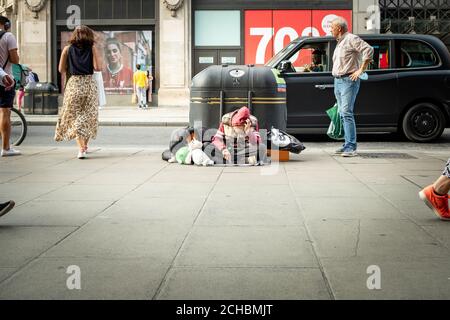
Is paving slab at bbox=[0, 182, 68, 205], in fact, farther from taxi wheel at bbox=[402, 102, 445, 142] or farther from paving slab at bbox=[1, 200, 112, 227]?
taxi wheel at bbox=[402, 102, 445, 142]

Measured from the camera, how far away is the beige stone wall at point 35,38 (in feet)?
89.7

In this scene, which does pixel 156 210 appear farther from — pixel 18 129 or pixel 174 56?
pixel 174 56

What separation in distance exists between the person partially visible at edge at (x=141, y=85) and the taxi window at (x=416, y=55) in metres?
14.5

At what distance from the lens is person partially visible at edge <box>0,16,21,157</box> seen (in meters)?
9.33

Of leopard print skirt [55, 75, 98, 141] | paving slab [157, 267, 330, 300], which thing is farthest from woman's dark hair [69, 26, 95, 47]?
paving slab [157, 267, 330, 300]

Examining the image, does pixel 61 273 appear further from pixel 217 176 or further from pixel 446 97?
pixel 446 97

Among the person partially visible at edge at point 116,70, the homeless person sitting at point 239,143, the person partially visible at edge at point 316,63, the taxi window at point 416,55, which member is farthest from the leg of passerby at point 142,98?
the homeless person sitting at point 239,143

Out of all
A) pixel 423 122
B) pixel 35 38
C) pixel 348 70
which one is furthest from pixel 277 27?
pixel 348 70

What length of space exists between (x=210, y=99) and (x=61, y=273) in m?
5.99

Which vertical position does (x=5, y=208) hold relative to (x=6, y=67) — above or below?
below

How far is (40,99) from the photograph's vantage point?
2167 cm

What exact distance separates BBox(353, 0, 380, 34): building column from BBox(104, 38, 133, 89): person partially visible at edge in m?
8.85

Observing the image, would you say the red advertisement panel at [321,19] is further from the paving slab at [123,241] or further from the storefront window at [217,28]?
the paving slab at [123,241]

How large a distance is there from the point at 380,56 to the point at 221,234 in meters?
8.14
